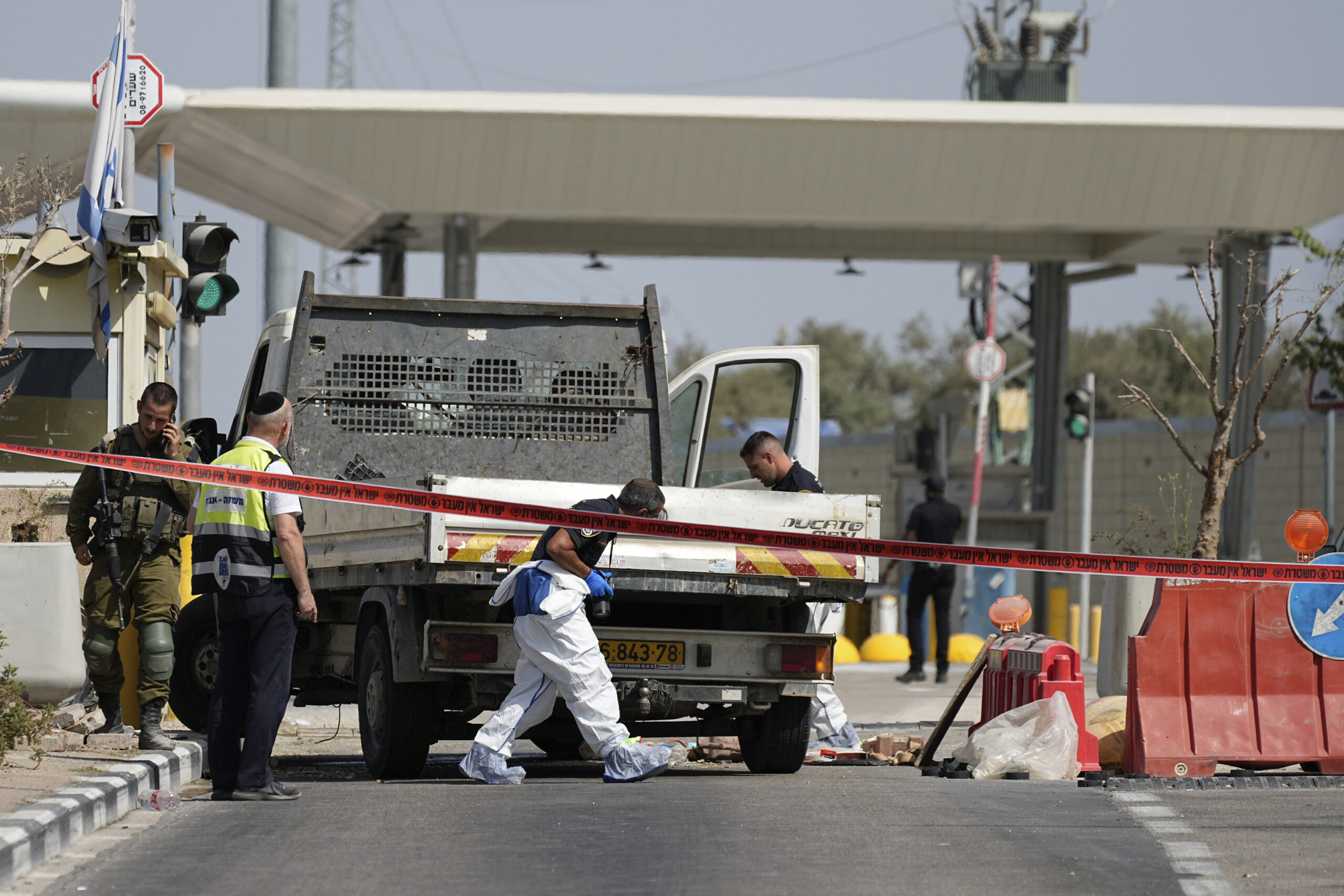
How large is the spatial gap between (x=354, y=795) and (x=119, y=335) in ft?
18.7

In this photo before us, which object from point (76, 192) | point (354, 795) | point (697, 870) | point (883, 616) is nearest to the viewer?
point (697, 870)

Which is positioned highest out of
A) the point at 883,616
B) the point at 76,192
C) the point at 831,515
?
the point at 76,192

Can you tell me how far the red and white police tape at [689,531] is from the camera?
8.97m

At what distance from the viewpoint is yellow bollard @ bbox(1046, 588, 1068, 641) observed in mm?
27078

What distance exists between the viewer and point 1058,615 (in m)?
27.2

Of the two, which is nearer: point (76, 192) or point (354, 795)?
point (354, 795)

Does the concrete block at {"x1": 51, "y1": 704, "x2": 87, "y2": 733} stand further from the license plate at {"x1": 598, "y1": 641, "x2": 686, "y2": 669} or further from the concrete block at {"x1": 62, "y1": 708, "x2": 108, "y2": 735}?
the license plate at {"x1": 598, "y1": 641, "x2": 686, "y2": 669}

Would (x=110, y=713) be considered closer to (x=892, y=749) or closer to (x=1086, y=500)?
(x=892, y=749)

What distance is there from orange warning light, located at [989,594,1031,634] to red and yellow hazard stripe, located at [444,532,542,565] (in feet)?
9.23

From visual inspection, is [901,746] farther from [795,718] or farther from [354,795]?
[354,795]

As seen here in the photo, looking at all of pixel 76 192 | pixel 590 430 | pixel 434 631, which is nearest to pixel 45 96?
pixel 76 192

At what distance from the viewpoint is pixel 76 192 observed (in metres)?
14.6

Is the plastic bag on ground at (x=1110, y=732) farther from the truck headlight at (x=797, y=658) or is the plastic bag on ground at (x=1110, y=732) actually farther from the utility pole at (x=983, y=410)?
the utility pole at (x=983, y=410)

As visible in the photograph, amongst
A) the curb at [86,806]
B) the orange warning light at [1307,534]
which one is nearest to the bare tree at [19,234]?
the curb at [86,806]
